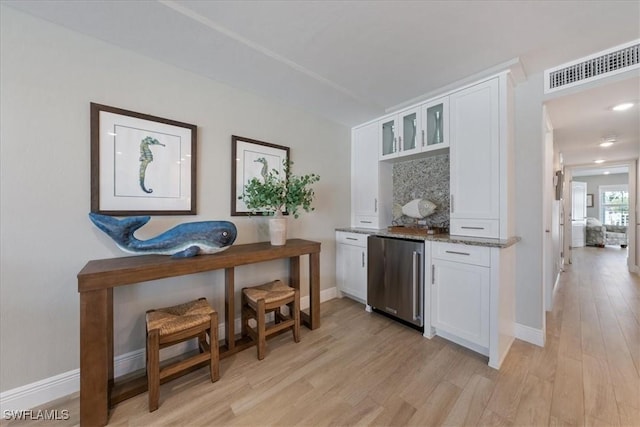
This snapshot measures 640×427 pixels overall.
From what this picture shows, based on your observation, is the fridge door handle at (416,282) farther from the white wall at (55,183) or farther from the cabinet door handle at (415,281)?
the white wall at (55,183)

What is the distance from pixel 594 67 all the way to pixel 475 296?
6.40 feet

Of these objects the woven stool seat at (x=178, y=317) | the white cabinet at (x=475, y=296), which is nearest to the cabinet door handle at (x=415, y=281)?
the white cabinet at (x=475, y=296)

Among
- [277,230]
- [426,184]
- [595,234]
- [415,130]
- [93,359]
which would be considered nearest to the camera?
[93,359]

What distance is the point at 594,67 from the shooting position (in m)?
1.79

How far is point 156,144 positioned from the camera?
5.78ft

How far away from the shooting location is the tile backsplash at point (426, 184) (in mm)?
2627

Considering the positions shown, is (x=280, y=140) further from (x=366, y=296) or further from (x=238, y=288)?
(x=366, y=296)

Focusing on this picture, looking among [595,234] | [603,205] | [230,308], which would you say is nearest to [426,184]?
[230,308]

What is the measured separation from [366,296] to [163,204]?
2157mm

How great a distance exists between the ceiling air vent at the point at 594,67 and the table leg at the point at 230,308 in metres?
3.05

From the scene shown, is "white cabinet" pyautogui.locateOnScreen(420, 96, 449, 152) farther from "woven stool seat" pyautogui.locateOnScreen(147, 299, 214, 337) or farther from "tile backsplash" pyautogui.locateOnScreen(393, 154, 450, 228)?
"woven stool seat" pyautogui.locateOnScreen(147, 299, 214, 337)

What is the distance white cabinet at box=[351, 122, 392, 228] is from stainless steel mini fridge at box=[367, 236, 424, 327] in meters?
0.51

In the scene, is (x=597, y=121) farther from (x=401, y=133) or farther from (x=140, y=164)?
(x=140, y=164)

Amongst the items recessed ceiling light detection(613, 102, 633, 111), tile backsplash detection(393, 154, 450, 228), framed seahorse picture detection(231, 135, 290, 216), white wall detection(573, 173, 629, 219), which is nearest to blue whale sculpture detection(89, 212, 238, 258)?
framed seahorse picture detection(231, 135, 290, 216)
